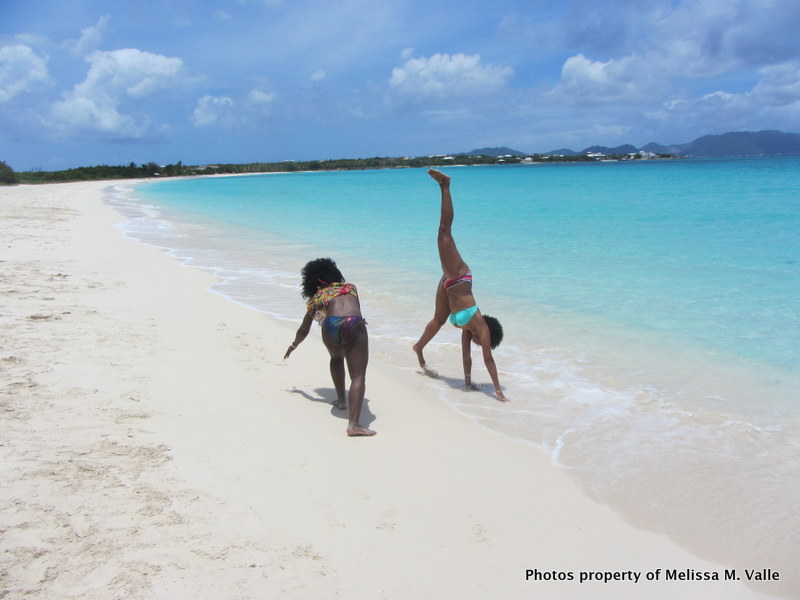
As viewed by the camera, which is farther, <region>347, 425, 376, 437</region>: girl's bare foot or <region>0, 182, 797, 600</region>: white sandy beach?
<region>347, 425, 376, 437</region>: girl's bare foot

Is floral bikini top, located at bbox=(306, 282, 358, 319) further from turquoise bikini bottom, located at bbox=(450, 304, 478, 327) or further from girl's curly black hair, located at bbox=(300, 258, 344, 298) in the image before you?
turquoise bikini bottom, located at bbox=(450, 304, 478, 327)

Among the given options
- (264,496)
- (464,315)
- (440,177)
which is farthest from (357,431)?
(440,177)

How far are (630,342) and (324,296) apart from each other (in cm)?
389

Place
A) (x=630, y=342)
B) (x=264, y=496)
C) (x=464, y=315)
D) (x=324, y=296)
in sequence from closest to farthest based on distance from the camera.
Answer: (x=264, y=496)
(x=324, y=296)
(x=464, y=315)
(x=630, y=342)

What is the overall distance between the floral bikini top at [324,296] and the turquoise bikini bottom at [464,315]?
3.92 ft

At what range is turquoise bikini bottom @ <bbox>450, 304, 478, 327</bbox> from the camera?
5.13 metres

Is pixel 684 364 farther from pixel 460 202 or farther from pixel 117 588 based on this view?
pixel 460 202

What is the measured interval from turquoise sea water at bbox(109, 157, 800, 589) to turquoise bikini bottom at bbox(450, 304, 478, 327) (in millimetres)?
620

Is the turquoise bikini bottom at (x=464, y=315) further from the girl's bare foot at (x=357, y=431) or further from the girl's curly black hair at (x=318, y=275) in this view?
the girl's bare foot at (x=357, y=431)

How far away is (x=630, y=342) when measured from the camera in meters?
6.52

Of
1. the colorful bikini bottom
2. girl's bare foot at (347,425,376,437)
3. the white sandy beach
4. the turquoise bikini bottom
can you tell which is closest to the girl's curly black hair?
the colorful bikini bottom

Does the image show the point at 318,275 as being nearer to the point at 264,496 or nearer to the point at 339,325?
the point at 339,325

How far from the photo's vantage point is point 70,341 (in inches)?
204

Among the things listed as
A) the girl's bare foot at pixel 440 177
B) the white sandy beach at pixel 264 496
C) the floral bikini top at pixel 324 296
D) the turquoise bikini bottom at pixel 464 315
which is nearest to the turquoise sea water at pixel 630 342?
the white sandy beach at pixel 264 496
